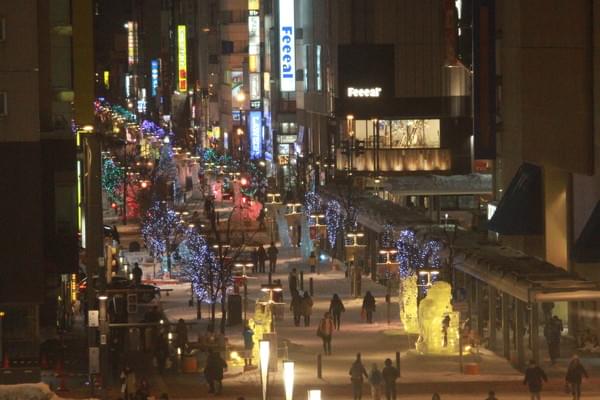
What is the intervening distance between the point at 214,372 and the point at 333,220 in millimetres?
35770

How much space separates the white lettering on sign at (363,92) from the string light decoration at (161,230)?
1041 inches

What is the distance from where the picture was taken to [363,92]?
114188 millimetres

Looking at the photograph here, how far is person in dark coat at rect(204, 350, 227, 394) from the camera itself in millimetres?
45469

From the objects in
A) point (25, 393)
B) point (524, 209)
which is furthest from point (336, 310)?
point (25, 393)

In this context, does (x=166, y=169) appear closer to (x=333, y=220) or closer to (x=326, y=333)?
(x=333, y=220)

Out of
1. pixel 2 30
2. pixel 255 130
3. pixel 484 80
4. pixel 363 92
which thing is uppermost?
pixel 363 92

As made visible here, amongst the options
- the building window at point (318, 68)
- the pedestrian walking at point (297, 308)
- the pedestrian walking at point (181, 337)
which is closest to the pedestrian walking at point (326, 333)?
the pedestrian walking at point (181, 337)

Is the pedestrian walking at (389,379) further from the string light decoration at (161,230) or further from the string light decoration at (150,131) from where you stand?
the string light decoration at (150,131)

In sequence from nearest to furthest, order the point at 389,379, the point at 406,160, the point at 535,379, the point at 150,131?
the point at 535,379 < the point at 389,379 < the point at 406,160 < the point at 150,131

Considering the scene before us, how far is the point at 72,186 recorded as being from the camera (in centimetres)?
5872

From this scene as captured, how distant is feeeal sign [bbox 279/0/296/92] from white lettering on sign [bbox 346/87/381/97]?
81.9ft

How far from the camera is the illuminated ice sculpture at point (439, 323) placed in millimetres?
50719

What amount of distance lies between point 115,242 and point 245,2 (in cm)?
11132

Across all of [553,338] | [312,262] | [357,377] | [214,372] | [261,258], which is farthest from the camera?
[261,258]
